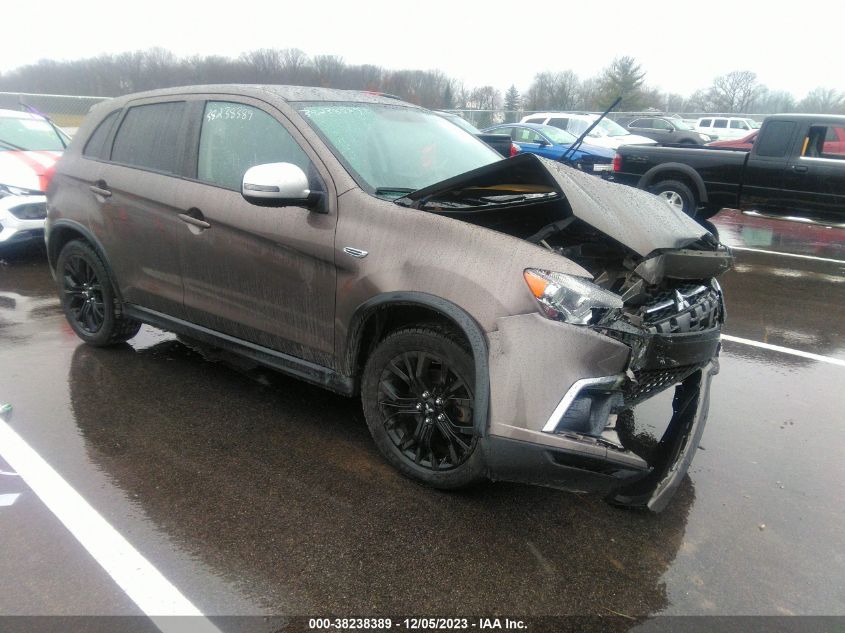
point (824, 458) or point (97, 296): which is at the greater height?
point (97, 296)

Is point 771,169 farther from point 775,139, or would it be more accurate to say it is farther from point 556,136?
point 556,136

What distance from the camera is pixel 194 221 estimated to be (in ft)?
11.5

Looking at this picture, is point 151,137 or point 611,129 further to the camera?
point 611,129

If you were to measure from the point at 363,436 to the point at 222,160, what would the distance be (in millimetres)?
1704

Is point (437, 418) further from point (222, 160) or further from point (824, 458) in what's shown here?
point (824, 458)

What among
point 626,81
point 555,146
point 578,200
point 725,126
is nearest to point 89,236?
point 578,200

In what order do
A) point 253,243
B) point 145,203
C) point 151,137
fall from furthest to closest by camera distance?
point 151,137 → point 145,203 → point 253,243

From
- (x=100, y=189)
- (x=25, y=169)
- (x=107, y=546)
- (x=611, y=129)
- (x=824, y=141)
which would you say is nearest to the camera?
(x=107, y=546)

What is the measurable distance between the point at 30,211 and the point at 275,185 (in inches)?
219

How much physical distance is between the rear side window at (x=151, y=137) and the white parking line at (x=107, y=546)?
1747 mm

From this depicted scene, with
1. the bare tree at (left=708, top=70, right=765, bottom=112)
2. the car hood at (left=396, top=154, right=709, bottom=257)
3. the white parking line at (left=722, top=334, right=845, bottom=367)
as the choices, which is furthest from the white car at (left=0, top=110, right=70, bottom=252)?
the bare tree at (left=708, top=70, right=765, bottom=112)

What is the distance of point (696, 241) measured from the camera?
3031mm

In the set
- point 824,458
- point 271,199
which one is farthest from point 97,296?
point 824,458

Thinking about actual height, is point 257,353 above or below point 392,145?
below
